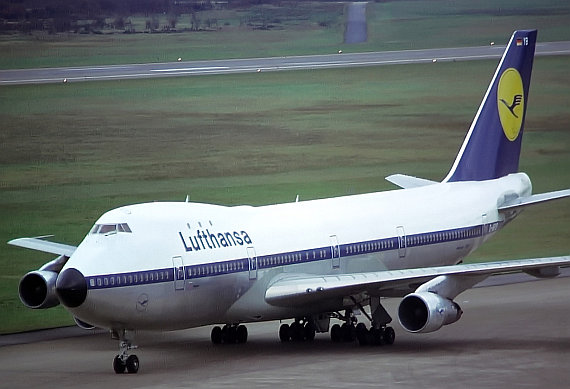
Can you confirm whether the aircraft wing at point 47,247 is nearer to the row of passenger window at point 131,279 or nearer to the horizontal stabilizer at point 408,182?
the row of passenger window at point 131,279

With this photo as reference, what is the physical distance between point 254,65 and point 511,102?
12473mm

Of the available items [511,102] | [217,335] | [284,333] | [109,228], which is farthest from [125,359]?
[511,102]

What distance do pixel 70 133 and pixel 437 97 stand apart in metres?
14.4

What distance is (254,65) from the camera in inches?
1802

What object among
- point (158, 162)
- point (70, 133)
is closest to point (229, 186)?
point (158, 162)

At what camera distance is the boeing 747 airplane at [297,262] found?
26.1m

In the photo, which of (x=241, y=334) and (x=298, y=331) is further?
(x=298, y=331)

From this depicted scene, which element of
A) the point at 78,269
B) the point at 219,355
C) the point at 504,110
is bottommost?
the point at 219,355

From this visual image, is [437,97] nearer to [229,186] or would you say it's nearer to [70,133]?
[229,186]

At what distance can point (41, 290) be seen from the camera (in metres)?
29.4

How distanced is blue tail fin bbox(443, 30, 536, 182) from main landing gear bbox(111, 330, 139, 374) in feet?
37.1

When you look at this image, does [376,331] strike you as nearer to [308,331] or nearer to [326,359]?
[308,331]

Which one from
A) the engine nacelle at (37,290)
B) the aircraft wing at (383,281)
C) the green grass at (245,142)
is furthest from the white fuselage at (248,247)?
the green grass at (245,142)

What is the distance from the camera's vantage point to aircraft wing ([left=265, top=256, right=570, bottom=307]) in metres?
28.0
